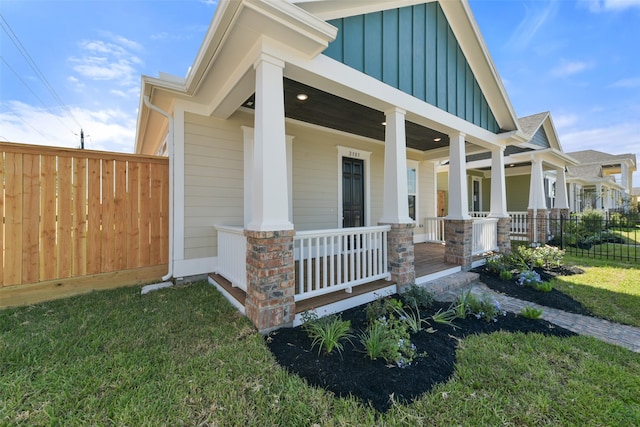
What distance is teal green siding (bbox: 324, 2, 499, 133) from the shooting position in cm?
367

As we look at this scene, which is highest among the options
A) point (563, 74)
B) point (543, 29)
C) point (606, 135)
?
point (606, 135)

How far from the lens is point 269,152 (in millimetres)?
2838

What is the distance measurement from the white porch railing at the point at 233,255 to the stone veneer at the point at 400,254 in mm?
2400

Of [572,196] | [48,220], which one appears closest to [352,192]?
[48,220]

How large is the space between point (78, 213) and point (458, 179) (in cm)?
711

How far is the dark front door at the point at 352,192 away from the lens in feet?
21.1

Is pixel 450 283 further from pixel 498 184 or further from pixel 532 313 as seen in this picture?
pixel 498 184

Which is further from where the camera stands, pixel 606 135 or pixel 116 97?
pixel 606 135

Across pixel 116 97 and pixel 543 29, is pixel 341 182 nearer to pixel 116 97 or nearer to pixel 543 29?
pixel 543 29

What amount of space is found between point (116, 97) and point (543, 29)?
55.9ft

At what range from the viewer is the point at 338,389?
2043mm

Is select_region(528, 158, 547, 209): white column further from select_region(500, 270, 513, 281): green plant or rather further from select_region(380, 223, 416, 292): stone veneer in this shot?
select_region(380, 223, 416, 292): stone veneer

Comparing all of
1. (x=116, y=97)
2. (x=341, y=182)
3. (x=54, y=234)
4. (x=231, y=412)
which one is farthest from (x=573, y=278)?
(x=116, y=97)

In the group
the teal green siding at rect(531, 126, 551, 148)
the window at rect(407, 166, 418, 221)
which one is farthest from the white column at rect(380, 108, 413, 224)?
the teal green siding at rect(531, 126, 551, 148)
